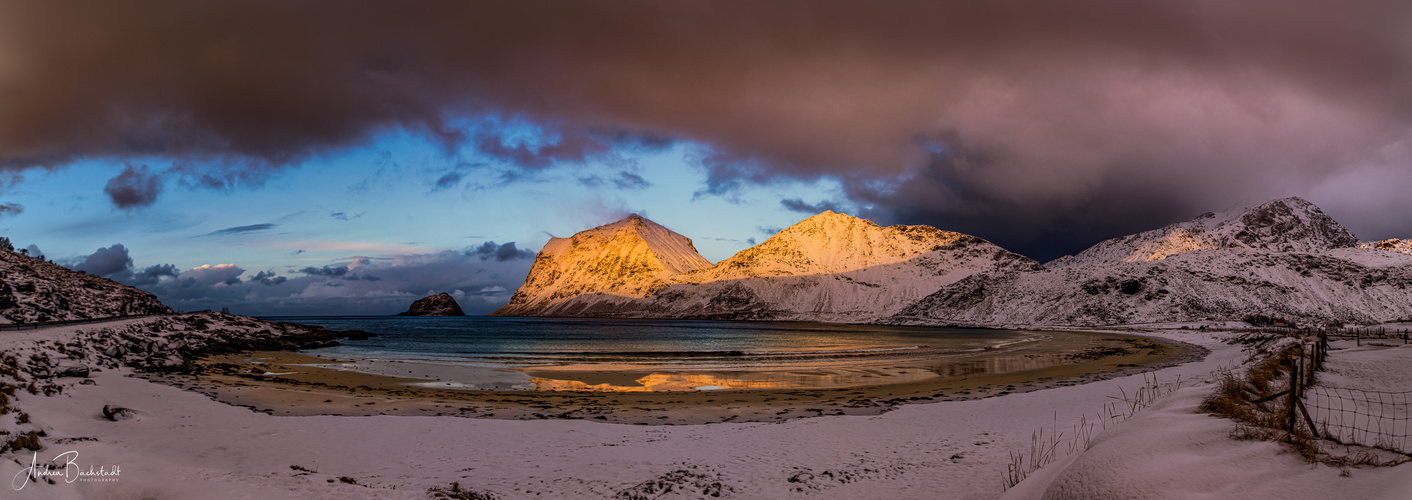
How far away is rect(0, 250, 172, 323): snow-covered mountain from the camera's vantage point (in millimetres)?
39094

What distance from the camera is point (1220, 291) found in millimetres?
120188

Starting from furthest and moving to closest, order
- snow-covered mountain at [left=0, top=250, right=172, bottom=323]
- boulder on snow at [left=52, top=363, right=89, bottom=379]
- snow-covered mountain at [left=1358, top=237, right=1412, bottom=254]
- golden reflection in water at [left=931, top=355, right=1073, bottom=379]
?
snow-covered mountain at [left=1358, top=237, right=1412, bottom=254] → snow-covered mountain at [left=0, top=250, right=172, bottom=323] → golden reflection in water at [left=931, top=355, right=1073, bottom=379] → boulder on snow at [left=52, top=363, right=89, bottom=379]

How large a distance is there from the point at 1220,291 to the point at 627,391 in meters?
145

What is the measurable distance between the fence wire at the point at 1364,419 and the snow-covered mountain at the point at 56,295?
60325mm

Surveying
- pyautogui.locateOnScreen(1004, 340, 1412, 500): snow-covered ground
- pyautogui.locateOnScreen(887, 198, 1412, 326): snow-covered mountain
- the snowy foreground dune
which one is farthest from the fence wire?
pyautogui.locateOnScreen(887, 198, 1412, 326): snow-covered mountain

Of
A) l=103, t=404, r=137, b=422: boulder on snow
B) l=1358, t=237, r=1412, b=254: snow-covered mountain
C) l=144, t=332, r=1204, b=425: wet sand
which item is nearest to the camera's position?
l=103, t=404, r=137, b=422: boulder on snow

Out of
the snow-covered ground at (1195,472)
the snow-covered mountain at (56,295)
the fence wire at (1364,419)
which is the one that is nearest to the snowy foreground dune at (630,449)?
the snow-covered ground at (1195,472)

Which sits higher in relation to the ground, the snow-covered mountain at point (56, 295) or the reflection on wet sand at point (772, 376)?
the snow-covered mountain at point (56, 295)

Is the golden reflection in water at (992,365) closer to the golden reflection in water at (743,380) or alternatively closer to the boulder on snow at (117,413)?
the golden reflection in water at (743,380)

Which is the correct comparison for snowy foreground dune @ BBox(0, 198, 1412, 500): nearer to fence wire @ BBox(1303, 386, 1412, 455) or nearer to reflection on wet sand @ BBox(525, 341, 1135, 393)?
fence wire @ BBox(1303, 386, 1412, 455)

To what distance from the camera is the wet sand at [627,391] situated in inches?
747

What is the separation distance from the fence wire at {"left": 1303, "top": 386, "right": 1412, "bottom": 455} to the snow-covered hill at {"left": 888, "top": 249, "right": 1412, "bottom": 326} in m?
127

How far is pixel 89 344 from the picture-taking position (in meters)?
28.5

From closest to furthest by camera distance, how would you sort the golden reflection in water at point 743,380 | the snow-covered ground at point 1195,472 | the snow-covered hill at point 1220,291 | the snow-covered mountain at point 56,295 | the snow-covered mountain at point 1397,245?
the snow-covered ground at point 1195,472 → the golden reflection in water at point 743,380 → the snow-covered mountain at point 56,295 → the snow-covered hill at point 1220,291 → the snow-covered mountain at point 1397,245
